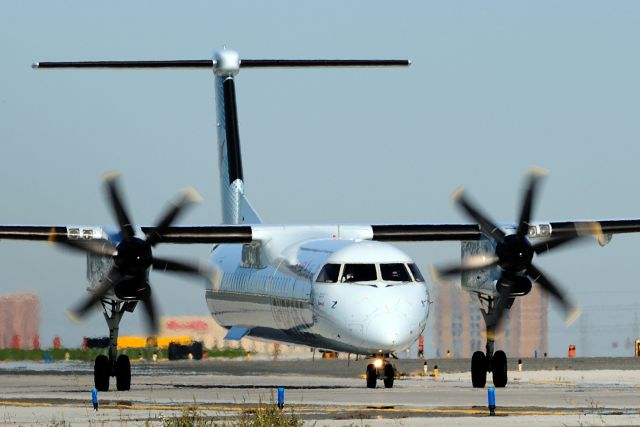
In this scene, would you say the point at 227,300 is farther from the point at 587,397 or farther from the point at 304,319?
the point at 587,397

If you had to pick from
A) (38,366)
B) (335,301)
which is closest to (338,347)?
(335,301)

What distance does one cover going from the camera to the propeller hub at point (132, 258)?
3500cm

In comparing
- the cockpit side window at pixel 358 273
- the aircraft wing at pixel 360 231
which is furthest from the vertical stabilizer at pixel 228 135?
the cockpit side window at pixel 358 273

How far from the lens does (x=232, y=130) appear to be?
165ft

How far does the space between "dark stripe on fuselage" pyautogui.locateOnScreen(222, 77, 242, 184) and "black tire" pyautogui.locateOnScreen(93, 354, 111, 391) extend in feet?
45.4

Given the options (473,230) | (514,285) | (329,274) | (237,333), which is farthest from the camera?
(237,333)

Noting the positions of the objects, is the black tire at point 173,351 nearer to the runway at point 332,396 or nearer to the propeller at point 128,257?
the runway at point 332,396

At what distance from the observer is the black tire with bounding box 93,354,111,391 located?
120ft

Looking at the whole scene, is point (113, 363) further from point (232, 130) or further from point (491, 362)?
point (232, 130)

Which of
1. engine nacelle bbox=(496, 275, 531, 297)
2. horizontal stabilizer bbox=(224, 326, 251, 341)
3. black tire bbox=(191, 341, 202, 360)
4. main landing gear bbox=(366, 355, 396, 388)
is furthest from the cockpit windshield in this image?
black tire bbox=(191, 341, 202, 360)

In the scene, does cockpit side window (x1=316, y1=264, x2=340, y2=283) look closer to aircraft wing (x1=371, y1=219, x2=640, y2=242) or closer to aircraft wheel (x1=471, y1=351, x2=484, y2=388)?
aircraft wheel (x1=471, y1=351, x2=484, y2=388)

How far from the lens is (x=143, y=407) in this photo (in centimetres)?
2923

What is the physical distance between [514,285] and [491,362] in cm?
226

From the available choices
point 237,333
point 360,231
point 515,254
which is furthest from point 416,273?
point 237,333
